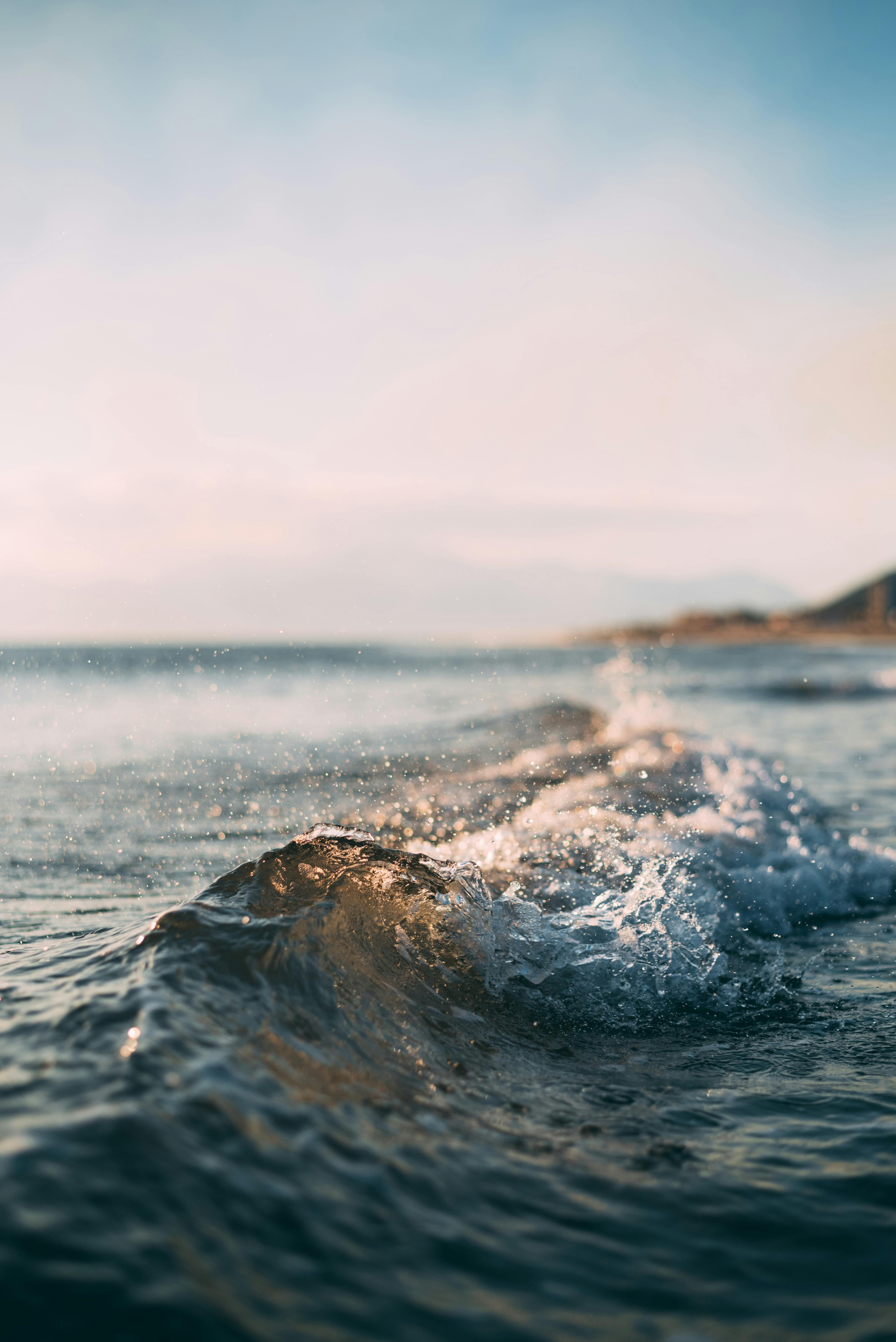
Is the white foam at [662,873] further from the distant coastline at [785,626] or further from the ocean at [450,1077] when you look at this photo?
the distant coastline at [785,626]

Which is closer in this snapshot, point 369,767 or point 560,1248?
point 560,1248

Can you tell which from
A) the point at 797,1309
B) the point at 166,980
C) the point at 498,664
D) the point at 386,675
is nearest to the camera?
the point at 797,1309

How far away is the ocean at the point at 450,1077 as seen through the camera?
98.2 inches

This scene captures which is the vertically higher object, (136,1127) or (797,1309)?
(136,1127)

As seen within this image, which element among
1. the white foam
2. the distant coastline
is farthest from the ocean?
the distant coastline

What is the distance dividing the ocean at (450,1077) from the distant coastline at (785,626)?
131348mm

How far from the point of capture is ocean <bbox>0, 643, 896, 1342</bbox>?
249 cm

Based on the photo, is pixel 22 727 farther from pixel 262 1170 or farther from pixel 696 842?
pixel 262 1170

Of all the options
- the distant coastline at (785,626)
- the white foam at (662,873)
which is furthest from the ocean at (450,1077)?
the distant coastline at (785,626)

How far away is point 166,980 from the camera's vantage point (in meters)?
3.89

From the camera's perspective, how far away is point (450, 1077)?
394 cm

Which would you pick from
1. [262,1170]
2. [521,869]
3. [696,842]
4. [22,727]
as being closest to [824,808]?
[696,842]

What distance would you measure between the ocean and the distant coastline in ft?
431

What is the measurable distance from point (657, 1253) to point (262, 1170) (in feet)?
4.69
